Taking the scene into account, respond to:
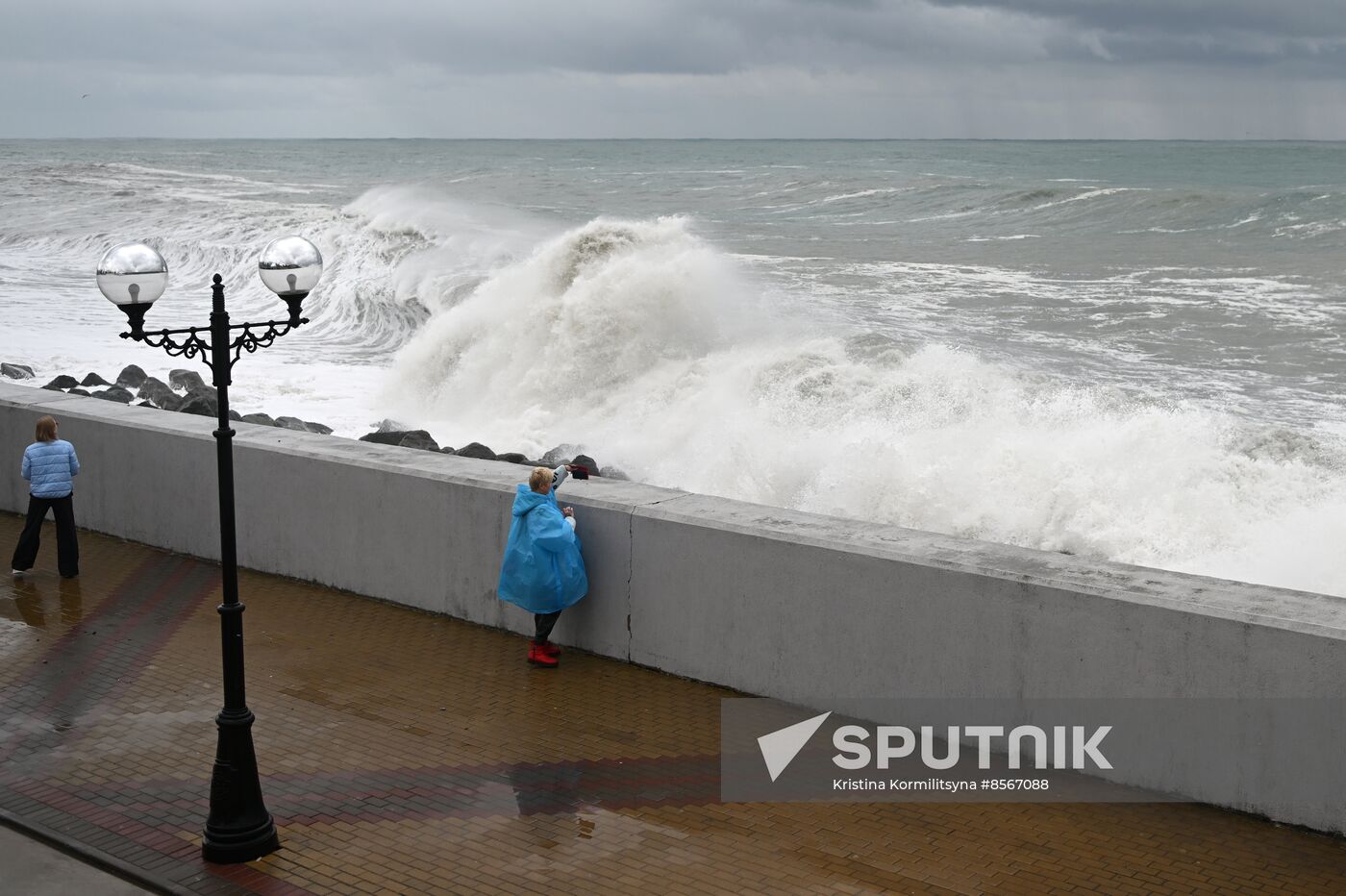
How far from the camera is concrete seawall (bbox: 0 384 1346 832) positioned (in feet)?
18.9

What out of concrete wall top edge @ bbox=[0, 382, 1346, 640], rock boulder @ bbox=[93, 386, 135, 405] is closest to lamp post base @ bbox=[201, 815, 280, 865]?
concrete wall top edge @ bbox=[0, 382, 1346, 640]

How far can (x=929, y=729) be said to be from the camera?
6.61m

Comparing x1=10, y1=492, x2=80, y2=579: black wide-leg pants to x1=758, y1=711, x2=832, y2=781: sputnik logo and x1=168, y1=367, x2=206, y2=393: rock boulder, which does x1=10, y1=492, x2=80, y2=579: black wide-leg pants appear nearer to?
x1=758, y1=711, x2=832, y2=781: sputnik logo

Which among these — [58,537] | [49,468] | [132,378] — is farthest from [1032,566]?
[132,378]

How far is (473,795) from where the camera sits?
6191mm

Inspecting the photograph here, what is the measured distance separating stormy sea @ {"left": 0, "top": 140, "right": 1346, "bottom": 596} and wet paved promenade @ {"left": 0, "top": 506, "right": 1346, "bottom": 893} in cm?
513

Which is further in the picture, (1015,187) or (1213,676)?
(1015,187)

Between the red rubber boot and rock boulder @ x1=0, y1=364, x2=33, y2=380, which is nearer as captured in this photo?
the red rubber boot

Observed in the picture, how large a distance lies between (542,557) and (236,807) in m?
2.40

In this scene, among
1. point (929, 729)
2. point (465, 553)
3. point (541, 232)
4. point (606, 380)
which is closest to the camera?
point (929, 729)

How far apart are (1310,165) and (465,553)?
3316 inches

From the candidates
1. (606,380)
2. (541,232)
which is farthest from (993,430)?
(541,232)

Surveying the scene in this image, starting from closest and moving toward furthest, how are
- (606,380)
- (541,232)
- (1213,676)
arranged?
(1213,676), (606,380), (541,232)

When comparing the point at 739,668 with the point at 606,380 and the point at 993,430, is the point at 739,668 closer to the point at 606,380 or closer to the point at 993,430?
the point at 993,430
